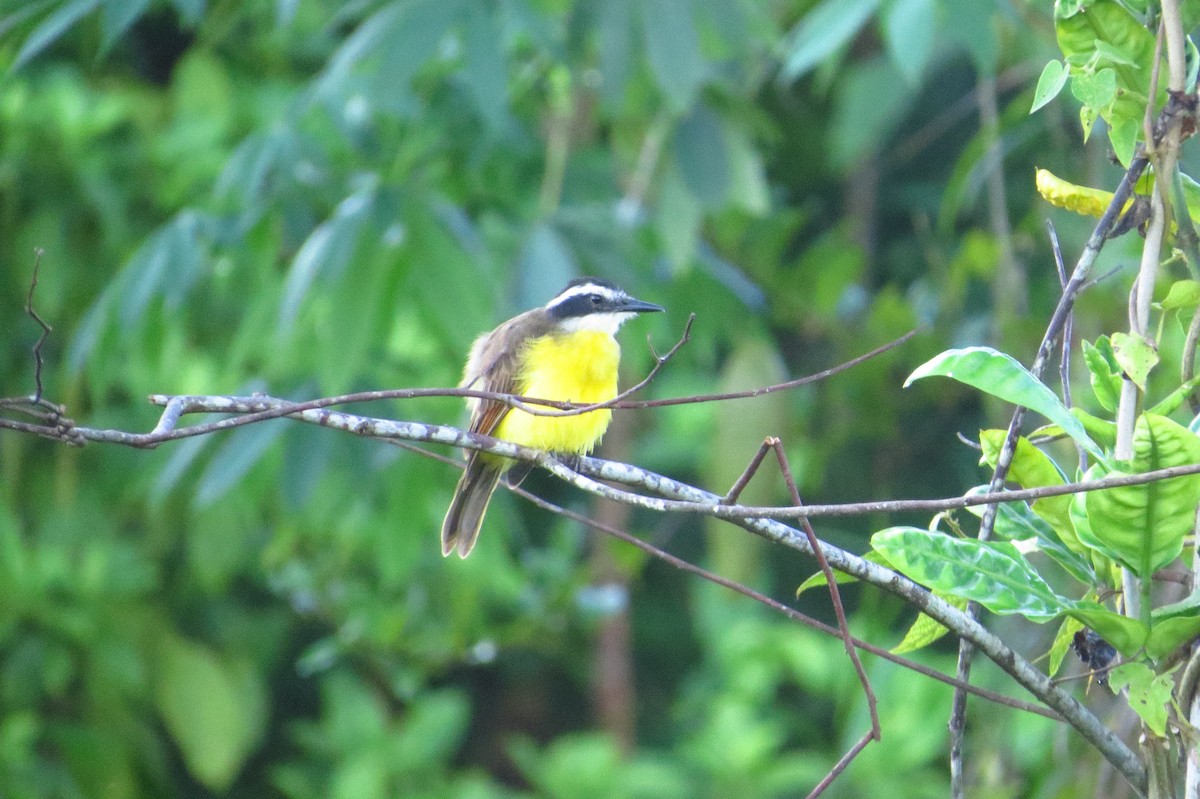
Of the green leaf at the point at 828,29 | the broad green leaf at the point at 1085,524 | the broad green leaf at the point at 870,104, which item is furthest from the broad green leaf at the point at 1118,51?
the broad green leaf at the point at 870,104

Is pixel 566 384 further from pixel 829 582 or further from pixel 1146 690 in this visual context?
pixel 1146 690

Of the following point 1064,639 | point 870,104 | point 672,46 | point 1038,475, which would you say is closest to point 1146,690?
point 1064,639

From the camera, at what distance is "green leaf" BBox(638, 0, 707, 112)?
3.86 m

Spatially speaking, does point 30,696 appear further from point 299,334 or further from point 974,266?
point 974,266

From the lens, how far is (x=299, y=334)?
4.55m

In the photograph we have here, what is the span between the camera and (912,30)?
3727mm

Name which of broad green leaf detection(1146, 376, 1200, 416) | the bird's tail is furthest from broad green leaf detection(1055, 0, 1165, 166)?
the bird's tail

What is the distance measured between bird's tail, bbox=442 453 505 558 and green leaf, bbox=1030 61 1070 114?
8.73ft

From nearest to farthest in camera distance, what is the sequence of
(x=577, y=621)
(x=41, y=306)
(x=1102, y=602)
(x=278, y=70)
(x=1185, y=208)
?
(x=1185, y=208)
(x=1102, y=602)
(x=41, y=306)
(x=577, y=621)
(x=278, y=70)

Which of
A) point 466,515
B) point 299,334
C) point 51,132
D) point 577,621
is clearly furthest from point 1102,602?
point 51,132

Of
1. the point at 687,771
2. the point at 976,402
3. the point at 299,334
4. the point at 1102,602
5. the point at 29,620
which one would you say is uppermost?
the point at 1102,602

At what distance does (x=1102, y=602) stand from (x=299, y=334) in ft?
10.3

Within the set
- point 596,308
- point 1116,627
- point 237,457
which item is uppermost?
point 1116,627

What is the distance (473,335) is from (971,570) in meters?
2.29
